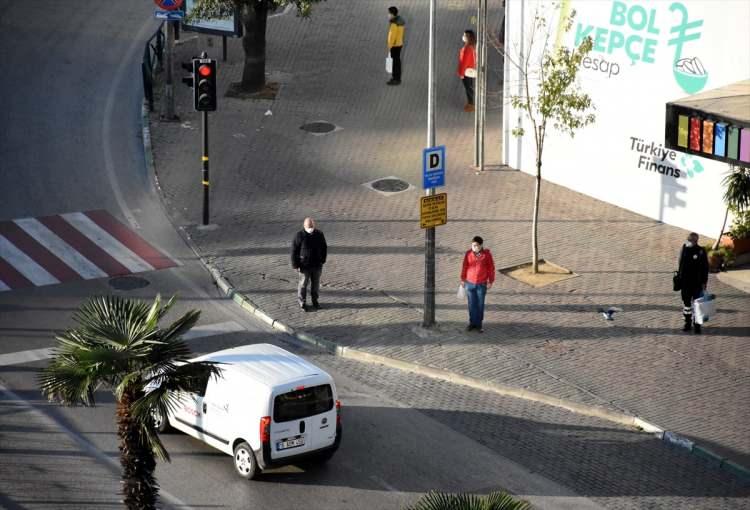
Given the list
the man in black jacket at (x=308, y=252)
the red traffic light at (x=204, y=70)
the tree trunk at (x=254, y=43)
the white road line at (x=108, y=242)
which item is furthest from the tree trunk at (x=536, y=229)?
the tree trunk at (x=254, y=43)

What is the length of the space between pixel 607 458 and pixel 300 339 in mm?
5958

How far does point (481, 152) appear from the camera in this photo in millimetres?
Result: 29844

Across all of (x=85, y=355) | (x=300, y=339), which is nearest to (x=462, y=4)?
(x=300, y=339)

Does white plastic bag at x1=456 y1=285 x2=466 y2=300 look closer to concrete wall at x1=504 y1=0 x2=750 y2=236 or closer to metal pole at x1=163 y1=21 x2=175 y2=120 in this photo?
concrete wall at x1=504 y1=0 x2=750 y2=236

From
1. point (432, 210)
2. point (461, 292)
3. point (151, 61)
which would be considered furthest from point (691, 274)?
point (151, 61)

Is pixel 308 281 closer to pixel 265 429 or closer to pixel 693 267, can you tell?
pixel 265 429

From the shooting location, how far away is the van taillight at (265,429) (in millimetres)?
16891

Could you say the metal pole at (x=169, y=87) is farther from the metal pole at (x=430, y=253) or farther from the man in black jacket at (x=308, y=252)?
the metal pole at (x=430, y=253)

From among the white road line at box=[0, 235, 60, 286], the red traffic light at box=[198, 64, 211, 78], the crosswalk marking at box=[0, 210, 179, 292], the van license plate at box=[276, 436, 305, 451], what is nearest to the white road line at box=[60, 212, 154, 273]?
the crosswalk marking at box=[0, 210, 179, 292]

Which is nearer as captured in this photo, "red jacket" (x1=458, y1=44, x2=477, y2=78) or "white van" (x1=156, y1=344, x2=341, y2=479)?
"white van" (x1=156, y1=344, x2=341, y2=479)

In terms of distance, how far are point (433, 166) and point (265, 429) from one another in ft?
21.5

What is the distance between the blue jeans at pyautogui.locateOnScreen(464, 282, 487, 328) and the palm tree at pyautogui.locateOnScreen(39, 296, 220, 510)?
8625mm

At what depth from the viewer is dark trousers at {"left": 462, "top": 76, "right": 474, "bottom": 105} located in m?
33.1

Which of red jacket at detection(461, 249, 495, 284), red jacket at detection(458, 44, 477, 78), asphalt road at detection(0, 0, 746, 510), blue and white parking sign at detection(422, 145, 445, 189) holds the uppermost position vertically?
red jacket at detection(458, 44, 477, 78)
